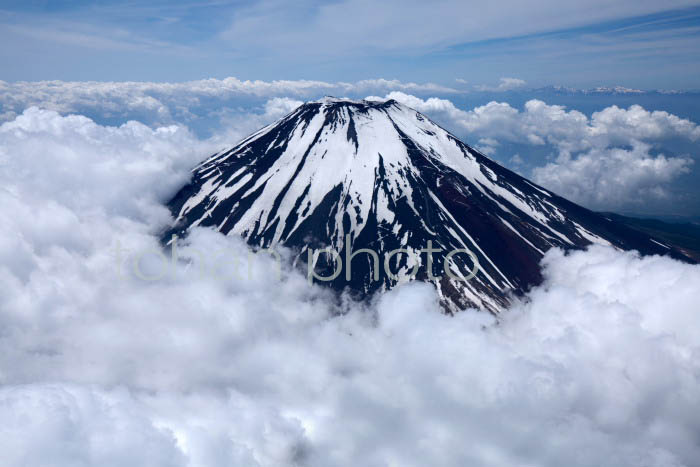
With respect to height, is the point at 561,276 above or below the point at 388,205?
below

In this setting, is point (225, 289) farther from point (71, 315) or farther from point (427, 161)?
point (427, 161)

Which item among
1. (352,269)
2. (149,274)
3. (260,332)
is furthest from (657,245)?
(149,274)

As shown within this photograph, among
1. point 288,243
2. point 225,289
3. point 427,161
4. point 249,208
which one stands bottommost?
point 225,289

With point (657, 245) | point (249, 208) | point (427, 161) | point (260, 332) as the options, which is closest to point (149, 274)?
point (249, 208)

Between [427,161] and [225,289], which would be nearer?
[225,289]

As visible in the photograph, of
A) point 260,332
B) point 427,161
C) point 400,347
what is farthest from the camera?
point 427,161

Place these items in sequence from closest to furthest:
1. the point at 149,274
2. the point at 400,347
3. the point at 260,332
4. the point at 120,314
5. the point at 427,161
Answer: the point at 400,347 < the point at 260,332 < the point at 120,314 < the point at 149,274 < the point at 427,161
